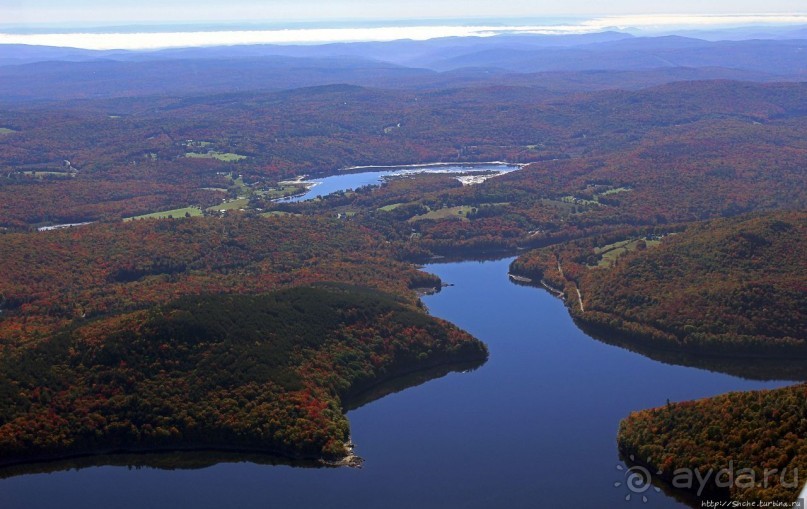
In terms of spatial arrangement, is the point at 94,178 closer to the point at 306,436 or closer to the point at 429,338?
the point at 429,338

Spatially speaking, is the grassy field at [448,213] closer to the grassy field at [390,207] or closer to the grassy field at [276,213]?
the grassy field at [390,207]

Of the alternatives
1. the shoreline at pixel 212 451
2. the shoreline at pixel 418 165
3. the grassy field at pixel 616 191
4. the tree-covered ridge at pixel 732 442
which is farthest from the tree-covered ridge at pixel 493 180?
the tree-covered ridge at pixel 732 442

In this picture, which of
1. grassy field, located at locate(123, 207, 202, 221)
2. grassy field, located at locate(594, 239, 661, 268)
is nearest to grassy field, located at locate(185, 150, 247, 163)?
grassy field, located at locate(123, 207, 202, 221)

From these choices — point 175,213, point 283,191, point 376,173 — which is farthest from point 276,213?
point 376,173

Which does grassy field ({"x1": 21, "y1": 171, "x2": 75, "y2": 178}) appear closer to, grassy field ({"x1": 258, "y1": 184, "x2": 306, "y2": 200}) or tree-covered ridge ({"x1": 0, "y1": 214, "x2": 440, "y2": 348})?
grassy field ({"x1": 258, "y1": 184, "x2": 306, "y2": 200})

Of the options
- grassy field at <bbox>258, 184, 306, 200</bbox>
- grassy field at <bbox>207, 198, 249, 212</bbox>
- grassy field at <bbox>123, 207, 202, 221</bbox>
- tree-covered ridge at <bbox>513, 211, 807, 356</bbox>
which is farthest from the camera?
grassy field at <bbox>258, 184, 306, 200</bbox>

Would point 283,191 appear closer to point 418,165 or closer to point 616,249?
point 418,165
